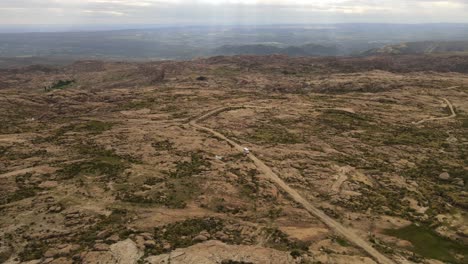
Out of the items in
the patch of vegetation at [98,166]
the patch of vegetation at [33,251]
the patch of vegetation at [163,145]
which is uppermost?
the patch of vegetation at [163,145]

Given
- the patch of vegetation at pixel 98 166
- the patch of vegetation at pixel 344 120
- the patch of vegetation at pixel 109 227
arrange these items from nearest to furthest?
1. the patch of vegetation at pixel 109 227
2. the patch of vegetation at pixel 98 166
3. the patch of vegetation at pixel 344 120

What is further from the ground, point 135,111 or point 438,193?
point 135,111

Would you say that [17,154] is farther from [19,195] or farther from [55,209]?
[55,209]

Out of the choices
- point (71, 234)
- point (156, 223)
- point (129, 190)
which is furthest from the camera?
point (129, 190)

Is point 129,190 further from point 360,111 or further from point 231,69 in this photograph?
point 231,69

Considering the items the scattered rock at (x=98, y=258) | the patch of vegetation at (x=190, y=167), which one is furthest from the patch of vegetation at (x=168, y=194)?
the scattered rock at (x=98, y=258)

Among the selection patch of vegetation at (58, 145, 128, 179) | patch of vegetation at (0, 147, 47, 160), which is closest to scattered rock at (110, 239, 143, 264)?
patch of vegetation at (58, 145, 128, 179)

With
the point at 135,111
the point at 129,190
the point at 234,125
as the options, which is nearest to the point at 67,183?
the point at 129,190

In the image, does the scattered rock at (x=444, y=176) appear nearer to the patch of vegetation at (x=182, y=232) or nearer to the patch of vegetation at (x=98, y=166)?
the patch of vegetation at (x=182, y=232)
